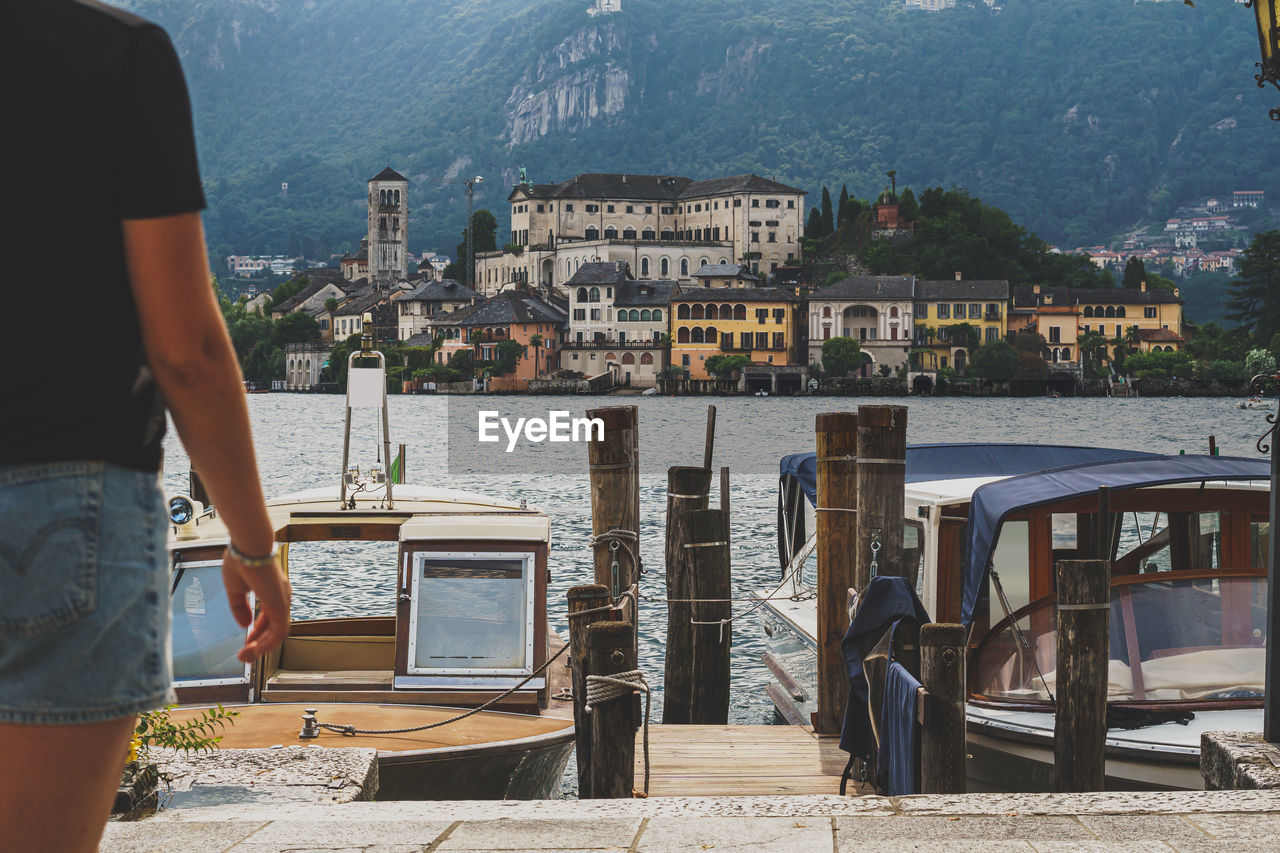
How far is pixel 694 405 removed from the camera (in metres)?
127

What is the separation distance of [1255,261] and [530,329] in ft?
224

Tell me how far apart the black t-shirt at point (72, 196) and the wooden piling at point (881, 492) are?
763 cm

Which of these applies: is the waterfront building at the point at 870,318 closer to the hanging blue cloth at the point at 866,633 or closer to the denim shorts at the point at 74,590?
the hanging blue cloth at the point at 866,633

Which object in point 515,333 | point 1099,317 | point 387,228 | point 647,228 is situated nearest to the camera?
point 515,333

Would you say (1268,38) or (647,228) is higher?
(647,228)

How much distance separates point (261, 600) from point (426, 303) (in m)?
159

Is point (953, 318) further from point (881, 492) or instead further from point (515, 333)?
point (881, 492)

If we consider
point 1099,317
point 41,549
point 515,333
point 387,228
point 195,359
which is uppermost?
point 387,228

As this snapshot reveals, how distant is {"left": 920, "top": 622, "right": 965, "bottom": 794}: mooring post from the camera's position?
696 centimetres

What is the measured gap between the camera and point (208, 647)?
371 inches

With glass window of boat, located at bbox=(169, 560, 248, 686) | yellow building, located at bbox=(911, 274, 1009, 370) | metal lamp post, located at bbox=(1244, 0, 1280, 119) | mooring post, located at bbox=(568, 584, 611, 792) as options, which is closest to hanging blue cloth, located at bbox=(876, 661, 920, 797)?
mooring post, located at bbox=(568, 584, 611, 792)

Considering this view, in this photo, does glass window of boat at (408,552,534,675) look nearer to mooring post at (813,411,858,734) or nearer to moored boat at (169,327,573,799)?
moored boat at (169,327,573,799)

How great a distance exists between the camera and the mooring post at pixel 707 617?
1198 cm

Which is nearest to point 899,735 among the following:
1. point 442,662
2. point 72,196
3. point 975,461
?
point 442,662
